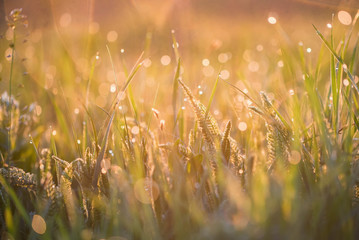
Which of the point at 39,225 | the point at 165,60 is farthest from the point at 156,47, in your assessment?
the point at 39,225

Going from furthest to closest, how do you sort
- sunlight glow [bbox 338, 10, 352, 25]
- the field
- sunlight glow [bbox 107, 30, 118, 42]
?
sunlight glow [bbox 107, 30, 118, 42] → sunlight glow [bbox 338, 10, 352, 25] → the field

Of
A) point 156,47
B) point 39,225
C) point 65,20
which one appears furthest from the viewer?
point 65,20

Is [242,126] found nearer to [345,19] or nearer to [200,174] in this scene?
[200,174]

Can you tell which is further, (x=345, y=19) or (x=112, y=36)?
(x=112, y=36)

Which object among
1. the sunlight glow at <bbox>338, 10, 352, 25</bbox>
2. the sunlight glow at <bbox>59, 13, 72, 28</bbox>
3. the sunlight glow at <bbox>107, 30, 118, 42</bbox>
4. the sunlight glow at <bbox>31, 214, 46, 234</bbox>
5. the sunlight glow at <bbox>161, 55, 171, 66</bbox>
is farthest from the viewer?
the sunlight glow at <bbox>59, 13, 72, 28</bbox>

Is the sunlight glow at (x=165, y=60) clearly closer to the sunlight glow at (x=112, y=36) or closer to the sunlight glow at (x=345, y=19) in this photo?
the sunlight glow at (x=112, y=36)

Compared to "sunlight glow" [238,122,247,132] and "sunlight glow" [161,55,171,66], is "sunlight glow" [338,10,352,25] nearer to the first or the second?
"sunlight glow" [238,122,247,132]

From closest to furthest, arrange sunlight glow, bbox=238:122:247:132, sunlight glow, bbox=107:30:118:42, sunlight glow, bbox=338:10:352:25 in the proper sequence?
1. sunlight glow, bbox=238:122:247:132
2. sunlight glow, bbox=338:10:352:25
3. sunlight glow, bbox=107:30:118:42

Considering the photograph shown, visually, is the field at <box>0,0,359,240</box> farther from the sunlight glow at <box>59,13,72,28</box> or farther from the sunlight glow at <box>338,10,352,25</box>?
the sunlight glow at <box>59,13,72,28</box>

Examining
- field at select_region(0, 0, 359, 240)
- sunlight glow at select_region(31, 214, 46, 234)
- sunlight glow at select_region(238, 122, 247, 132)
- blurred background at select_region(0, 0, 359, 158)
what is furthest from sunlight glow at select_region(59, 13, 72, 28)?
sunlight glow at select_region(31, 214, 46, 234)

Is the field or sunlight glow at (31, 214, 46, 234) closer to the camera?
the field

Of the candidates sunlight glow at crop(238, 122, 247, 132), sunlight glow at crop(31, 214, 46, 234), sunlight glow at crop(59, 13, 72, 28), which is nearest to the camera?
sunlight glow at crop(31, 214, 46, 234)

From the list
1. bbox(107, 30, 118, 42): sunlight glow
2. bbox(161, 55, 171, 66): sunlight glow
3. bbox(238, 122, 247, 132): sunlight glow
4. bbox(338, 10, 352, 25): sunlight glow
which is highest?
bbox(107, 30, 118, 42): sunlight glow

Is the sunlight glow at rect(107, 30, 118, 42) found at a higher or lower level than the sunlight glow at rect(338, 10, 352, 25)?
higher
